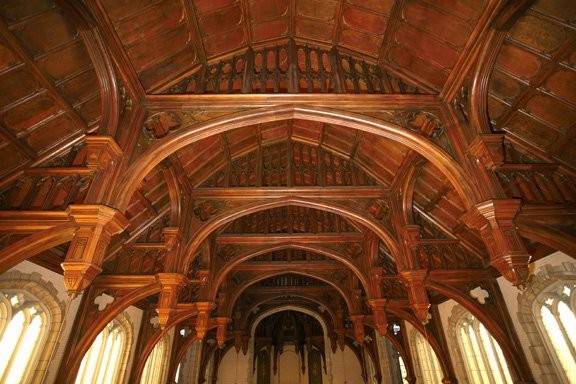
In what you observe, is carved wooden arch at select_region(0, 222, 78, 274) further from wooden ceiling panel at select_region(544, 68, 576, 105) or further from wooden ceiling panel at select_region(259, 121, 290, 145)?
wooden ceiling panel at select_region(544, 68, 576, 105)

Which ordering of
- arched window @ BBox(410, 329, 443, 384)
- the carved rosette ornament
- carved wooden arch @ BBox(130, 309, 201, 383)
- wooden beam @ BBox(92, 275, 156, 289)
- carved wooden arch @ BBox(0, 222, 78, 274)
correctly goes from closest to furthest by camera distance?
1. the carved rosette ornament
2. carved wooden arch @ BBox(0, 222, 78, 274)
3. wooden beam @ BBox(92, 275, 156, 289)
4. carved wooden arch @ BBox(130, 309, 201, 383)
5. arched window @ BBox(410, 329, 443, 384)

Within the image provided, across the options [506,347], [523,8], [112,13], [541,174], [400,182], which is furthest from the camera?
[400,182]

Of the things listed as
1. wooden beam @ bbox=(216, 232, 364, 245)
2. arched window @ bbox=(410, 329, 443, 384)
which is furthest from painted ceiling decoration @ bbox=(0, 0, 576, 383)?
arched window @ bbox=(410, 329, 443, 384)

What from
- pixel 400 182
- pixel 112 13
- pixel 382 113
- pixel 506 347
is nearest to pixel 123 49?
pixel 112 13

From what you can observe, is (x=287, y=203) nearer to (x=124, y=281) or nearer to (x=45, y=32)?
(x=124, y=281)

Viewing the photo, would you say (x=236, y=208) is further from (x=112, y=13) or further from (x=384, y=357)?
(x=384, y=357)

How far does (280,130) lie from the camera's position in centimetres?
984

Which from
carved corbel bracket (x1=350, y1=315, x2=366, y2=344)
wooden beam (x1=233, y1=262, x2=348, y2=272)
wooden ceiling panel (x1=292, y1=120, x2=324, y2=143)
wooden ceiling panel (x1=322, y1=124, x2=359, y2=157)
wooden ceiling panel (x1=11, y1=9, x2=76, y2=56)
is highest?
wooden ceiling panel (x1=292, y1=120, x2=324, y2=143)

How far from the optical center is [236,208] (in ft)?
30.5

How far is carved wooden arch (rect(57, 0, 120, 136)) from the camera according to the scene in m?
4.59

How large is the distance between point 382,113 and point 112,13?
473 centimetres

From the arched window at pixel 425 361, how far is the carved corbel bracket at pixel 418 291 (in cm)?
578

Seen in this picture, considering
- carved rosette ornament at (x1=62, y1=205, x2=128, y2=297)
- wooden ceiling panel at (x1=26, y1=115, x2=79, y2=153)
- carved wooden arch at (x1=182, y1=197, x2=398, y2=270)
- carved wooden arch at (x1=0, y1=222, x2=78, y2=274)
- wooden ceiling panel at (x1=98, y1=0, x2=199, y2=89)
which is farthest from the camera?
carved wooden arch at (x1=182, y1=197, x2=398, y2=270)

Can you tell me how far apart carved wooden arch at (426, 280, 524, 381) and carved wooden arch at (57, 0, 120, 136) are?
8.03 m
